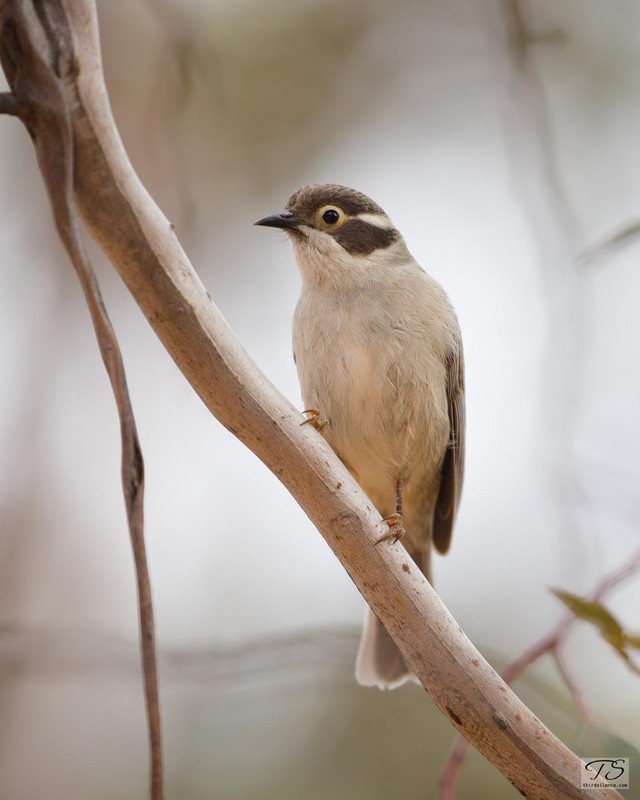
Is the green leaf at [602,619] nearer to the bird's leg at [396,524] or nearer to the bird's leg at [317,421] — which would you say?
the bird's leg at [396,524]

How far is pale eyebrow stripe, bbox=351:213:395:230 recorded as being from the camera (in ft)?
12.5

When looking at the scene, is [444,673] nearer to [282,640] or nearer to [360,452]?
[360,452]

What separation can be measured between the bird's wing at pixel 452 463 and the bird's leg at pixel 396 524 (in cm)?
30

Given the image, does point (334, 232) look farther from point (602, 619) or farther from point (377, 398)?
point (602, 619)

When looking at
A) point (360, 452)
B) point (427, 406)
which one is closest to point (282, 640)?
point (360, 452)

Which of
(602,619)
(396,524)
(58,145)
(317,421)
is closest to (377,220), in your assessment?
(317,421)

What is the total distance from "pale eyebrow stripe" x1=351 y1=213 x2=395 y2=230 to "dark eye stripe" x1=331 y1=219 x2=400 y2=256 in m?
0.01

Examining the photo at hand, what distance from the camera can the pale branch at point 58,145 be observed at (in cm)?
152

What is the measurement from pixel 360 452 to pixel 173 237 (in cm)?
190

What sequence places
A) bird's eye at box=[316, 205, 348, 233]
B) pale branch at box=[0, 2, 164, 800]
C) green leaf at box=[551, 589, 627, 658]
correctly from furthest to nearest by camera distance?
bird's eye at box=[316, 205, 348, 233] → green leaf at box=[551, 589, 627, 658] → pale branch at box=[0, 2, 164, 800]

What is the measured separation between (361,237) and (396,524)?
1409mm

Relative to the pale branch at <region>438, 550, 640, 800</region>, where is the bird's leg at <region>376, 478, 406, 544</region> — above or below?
above

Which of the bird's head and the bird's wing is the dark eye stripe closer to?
the bird's head

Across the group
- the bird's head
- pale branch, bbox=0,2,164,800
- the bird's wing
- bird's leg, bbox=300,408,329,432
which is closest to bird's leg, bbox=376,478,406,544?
the bird's wing
